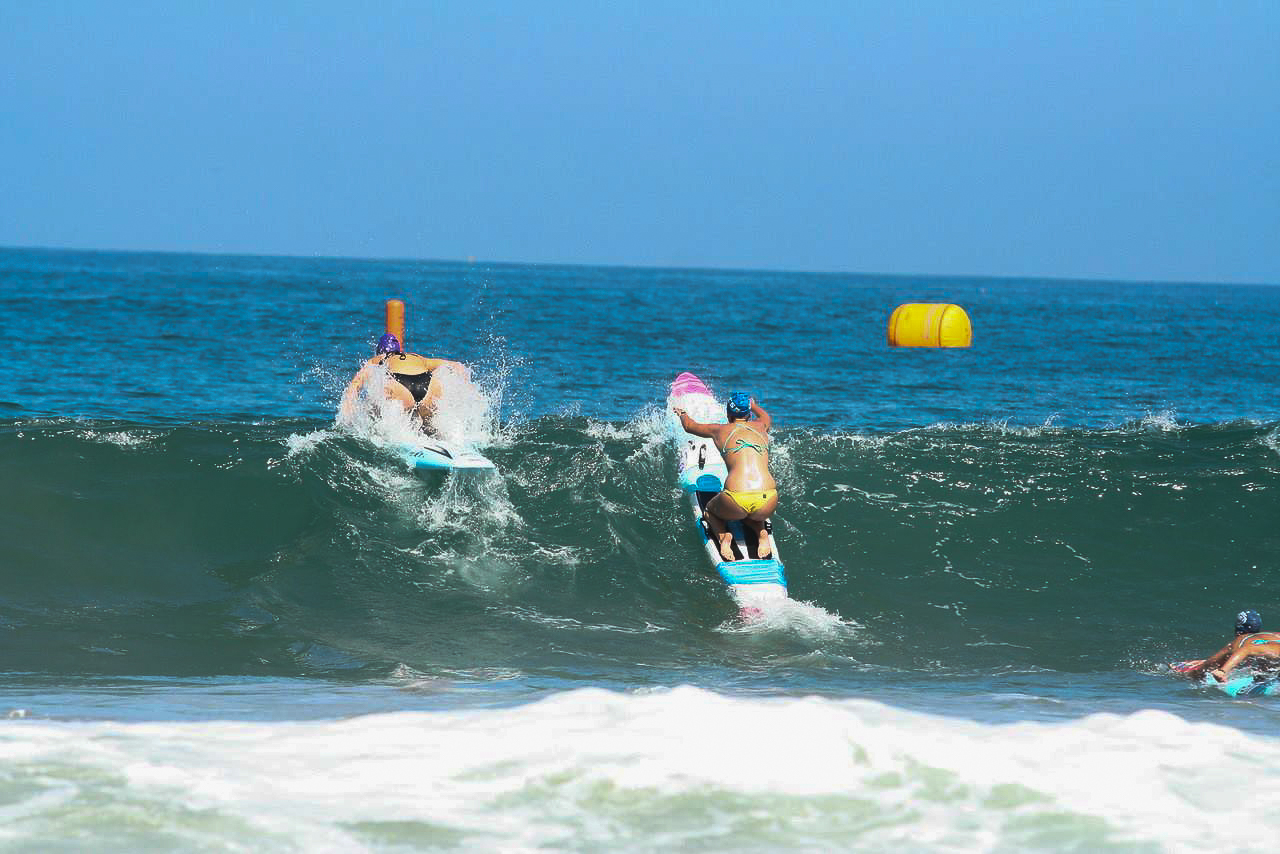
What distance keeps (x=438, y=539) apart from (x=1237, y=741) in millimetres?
6597

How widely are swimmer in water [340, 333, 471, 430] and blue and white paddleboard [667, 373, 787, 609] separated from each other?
2466 millimetres

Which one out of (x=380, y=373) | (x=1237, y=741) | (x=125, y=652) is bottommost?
(x=125, y=652)

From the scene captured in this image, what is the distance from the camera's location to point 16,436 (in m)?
11.9

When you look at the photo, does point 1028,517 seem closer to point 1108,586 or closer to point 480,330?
point 1108,586

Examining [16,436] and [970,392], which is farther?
[970,392]

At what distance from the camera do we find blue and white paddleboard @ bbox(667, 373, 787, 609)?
362 inches

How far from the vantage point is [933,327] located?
644 inches

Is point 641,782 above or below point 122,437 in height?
below

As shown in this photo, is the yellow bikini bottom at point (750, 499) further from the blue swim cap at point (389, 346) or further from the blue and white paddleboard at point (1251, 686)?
the blue swim cap at point (389, 346)

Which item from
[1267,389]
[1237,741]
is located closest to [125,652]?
[1237,741]

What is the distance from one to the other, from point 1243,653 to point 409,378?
26.2ft

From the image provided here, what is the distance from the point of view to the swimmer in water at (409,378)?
12.5 metres

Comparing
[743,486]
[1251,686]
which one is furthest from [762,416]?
[1251,686]

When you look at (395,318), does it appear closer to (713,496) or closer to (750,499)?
(713,496)
